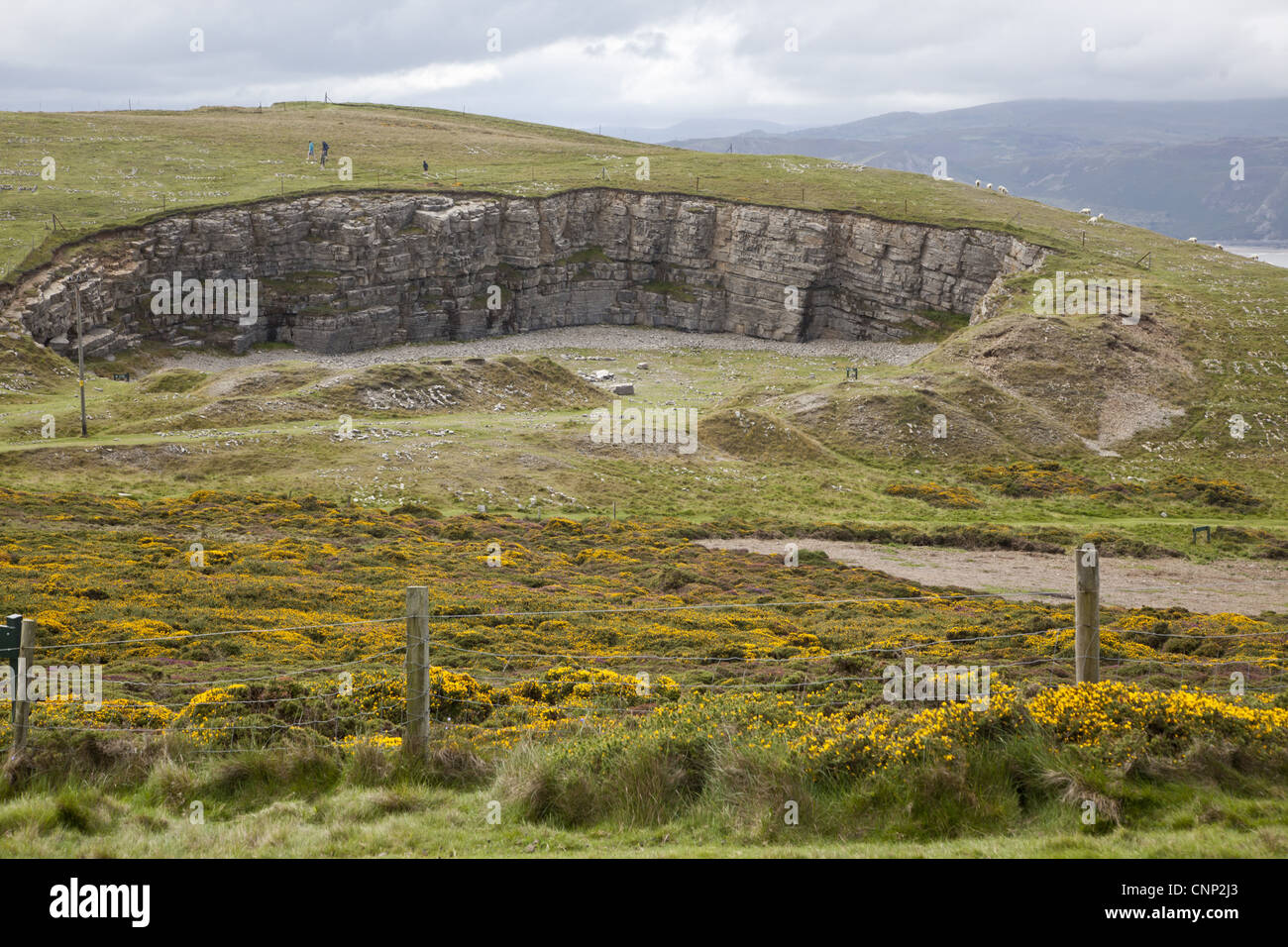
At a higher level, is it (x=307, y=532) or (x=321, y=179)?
(x=321, y=179)

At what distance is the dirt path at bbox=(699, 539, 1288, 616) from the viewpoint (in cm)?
3488

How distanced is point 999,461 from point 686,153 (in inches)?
3354

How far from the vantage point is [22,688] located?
33.3ft

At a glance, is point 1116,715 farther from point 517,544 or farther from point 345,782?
point 517,544

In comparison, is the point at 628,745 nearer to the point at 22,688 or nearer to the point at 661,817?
the point at 661,817

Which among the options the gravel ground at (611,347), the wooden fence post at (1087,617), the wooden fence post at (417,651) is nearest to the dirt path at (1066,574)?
the wooden fence post at (1087,617)

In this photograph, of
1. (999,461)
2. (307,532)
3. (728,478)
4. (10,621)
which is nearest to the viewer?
(10,621)

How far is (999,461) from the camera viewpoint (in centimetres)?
6028

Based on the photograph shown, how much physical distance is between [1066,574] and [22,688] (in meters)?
36.7

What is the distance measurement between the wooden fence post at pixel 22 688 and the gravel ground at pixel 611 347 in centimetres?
7541

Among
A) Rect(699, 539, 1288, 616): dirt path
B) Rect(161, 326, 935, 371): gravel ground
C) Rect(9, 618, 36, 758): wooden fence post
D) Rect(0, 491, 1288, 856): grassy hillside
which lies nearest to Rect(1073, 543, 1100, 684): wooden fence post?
Rect(0, 491, 1288, 856): grassy hillside

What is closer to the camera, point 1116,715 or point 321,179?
point 1116,715

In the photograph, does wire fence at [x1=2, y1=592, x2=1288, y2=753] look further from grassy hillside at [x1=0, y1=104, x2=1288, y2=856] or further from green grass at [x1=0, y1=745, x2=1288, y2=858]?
green grass at [x1=0, y1=745, x2=1288, y2=858]

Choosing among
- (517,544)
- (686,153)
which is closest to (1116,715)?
(517,544)
